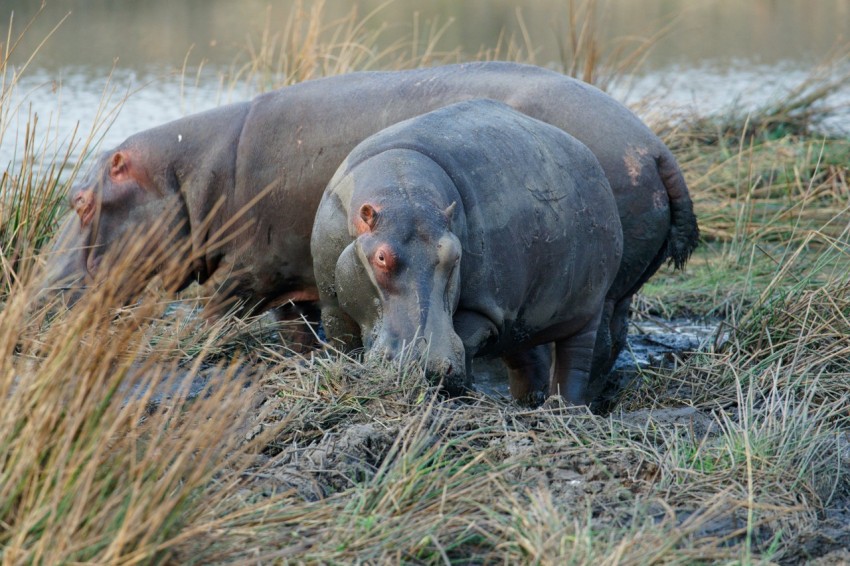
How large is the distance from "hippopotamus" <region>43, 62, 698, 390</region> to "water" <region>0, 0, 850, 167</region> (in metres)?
4.16

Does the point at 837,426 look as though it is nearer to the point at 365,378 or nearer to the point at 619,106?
the point at 365,378

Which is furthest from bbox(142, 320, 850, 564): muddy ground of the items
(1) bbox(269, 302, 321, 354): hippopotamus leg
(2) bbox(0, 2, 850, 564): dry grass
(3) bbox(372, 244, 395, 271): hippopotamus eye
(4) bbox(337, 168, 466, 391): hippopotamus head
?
(1) bbox(269, 302, 321, 354): hippopotamus leg

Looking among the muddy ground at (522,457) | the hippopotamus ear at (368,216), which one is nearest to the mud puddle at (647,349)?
the muddy ground at (522,457)

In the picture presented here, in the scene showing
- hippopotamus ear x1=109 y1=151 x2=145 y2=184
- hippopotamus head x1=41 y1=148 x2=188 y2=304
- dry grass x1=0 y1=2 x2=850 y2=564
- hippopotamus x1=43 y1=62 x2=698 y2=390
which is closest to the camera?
dry grass x1=0 y1=2 x2=850 y2=564

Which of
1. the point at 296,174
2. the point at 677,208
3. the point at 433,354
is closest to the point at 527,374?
the point at 677,208

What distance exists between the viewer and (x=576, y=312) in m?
Result: 5.26

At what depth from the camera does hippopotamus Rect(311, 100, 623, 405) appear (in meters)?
4.23

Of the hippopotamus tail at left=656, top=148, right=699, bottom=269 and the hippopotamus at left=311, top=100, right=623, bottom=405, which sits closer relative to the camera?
the hippopotamus at left=311, top=100, right=623, bottom=405

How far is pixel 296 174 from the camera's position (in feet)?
19.7

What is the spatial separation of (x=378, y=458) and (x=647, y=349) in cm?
309

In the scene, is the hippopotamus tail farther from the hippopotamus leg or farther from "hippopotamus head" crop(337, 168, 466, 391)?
the hippopotamus leg

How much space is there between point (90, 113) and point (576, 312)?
7239 millimetres

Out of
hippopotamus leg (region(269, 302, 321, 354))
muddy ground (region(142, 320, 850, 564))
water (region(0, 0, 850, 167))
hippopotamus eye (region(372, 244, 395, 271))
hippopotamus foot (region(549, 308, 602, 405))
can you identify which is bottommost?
water (region(0, 0, 850, 167))

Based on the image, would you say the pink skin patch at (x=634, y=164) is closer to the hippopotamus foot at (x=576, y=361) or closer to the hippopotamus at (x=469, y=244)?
the hippopotamus at (x=469, y=244)
